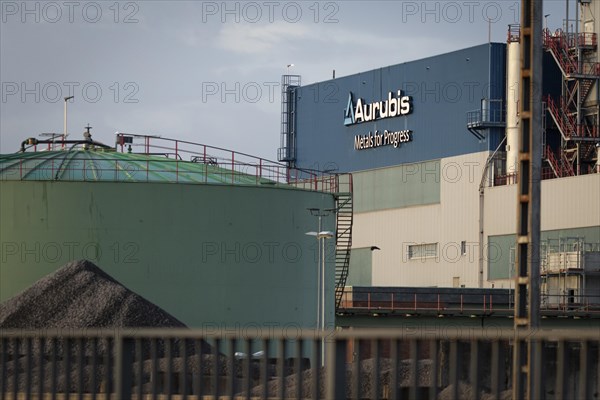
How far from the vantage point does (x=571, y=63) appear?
6425cm

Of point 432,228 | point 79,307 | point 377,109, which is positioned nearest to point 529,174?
point 79,307

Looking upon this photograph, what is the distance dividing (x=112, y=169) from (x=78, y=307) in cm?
1066

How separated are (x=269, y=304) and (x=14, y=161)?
34.2 ft

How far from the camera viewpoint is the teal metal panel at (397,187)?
70875 millimetres

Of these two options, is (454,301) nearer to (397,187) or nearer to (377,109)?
(397,187)

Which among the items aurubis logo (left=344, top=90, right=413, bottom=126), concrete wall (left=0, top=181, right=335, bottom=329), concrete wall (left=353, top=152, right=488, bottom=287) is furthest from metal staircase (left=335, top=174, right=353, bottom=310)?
aurubis logo (left=344, top=90, right=413, bottom=126)

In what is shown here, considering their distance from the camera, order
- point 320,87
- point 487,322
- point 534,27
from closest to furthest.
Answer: point 534,27 → point 487,322 → point 320,87

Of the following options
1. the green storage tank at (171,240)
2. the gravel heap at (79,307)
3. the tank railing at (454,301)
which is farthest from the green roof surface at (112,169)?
the tank railing at (454,301)

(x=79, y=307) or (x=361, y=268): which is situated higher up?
(x=79, y=307)

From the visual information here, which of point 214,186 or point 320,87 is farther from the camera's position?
point 320,87

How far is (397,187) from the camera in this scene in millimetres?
73375

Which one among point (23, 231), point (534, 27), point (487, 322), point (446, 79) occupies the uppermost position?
point (446, 79)

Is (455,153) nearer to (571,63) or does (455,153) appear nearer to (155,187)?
(571,63)

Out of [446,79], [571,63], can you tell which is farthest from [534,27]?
[446,79]
